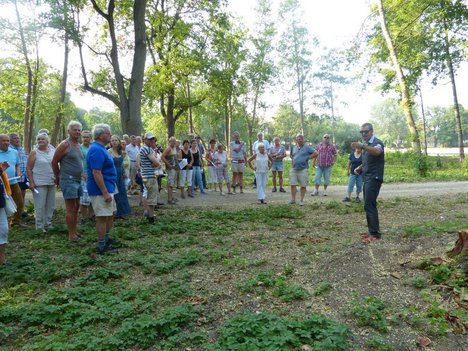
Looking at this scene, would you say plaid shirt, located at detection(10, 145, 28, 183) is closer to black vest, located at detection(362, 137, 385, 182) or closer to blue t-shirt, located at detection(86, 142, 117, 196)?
blue t-shirt, located at detection(86, 142, 117, 196)

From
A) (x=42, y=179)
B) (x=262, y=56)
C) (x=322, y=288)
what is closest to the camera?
(x=322, y=288)

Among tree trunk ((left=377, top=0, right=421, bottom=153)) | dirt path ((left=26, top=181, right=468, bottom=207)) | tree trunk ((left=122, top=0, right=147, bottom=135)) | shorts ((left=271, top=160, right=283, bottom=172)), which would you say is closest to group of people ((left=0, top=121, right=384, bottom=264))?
dirt path ((left=26, top=181, right=468, bottom=207))

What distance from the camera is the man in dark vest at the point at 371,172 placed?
19.6ft

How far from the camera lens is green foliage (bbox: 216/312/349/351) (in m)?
3.17

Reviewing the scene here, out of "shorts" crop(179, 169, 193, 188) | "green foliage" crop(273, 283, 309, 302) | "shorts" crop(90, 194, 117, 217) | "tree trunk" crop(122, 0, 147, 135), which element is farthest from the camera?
"shorts" crop(179, 169, 193, 188)

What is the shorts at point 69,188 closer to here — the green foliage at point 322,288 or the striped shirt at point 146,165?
the striped shirt at point 146,165

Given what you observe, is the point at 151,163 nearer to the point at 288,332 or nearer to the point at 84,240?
the point at 84,240

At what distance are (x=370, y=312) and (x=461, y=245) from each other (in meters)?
1.96

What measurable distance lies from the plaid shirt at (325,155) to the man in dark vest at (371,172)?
196 inches

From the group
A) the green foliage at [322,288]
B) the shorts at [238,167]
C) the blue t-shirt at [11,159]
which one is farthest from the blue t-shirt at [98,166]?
the shorts at [238,167]

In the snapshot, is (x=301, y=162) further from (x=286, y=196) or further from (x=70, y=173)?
(x=70, y=173)

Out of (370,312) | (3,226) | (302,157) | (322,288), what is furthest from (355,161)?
(3,226)

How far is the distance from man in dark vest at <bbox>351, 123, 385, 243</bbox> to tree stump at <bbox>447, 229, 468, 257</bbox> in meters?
1.35

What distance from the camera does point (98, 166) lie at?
557 centimetres
